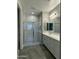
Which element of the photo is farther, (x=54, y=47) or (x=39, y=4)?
(x=39, y=4)

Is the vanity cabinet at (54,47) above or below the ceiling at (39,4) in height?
below

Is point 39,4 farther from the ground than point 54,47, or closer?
farther from the ground

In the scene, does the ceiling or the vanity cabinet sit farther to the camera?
the ceiling

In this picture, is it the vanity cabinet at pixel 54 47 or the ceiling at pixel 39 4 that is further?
the ceiling at pixel 39 4

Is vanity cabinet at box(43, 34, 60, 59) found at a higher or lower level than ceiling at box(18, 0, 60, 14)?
lower

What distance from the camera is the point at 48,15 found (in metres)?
7.74
